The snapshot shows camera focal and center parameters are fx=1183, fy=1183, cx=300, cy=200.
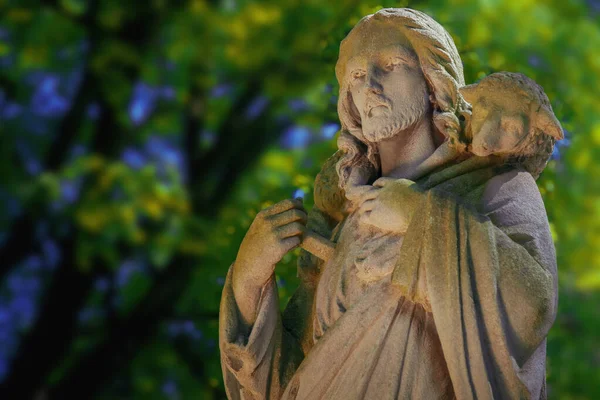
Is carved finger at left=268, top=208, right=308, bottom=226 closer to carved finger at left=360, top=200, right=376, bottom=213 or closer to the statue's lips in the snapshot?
carved finger at left=360, top=200, right=376, bottom=213

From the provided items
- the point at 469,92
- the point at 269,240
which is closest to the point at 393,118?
the point at 469,92

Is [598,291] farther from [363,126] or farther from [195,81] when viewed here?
[363,126]

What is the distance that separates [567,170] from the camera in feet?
28.3

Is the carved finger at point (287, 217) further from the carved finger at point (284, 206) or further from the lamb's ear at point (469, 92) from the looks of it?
the lamb's ear at point (469, 92)

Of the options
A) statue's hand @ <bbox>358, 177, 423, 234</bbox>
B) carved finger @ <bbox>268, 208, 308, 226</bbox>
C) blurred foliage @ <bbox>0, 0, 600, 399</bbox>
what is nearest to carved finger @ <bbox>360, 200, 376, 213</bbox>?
statue's hand @ <bbox>358, 177, 423, 234</bbox>

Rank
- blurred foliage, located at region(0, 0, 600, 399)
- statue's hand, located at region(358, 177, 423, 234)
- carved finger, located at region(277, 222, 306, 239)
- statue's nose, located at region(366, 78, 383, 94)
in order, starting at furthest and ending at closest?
blurred foliage, located at region(0, 0, 600, 399) < statue's nose, located at region(366, 78, 383, 94) < carved finger, located at region(277, 222, 306, 239) < statue's hand, located at region(358, 177, 423, 234)

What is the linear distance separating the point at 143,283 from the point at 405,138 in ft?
22.1

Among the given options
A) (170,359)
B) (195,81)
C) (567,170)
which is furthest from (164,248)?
(567,170)

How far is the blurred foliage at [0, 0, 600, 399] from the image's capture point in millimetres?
8672

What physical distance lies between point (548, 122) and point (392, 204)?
0.64 metres

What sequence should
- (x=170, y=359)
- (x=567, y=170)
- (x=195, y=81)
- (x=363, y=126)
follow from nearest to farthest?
1. (x=363, y=126)
2. (x=567, y=170)
3. (x=170, y=359)
4. (x=195, y=81)

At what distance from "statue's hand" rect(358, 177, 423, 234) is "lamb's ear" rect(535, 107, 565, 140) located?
0.51 m

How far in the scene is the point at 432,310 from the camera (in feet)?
13.2

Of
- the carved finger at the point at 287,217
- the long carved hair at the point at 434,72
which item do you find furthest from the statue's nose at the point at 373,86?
the carved finger at the point at 287,217
